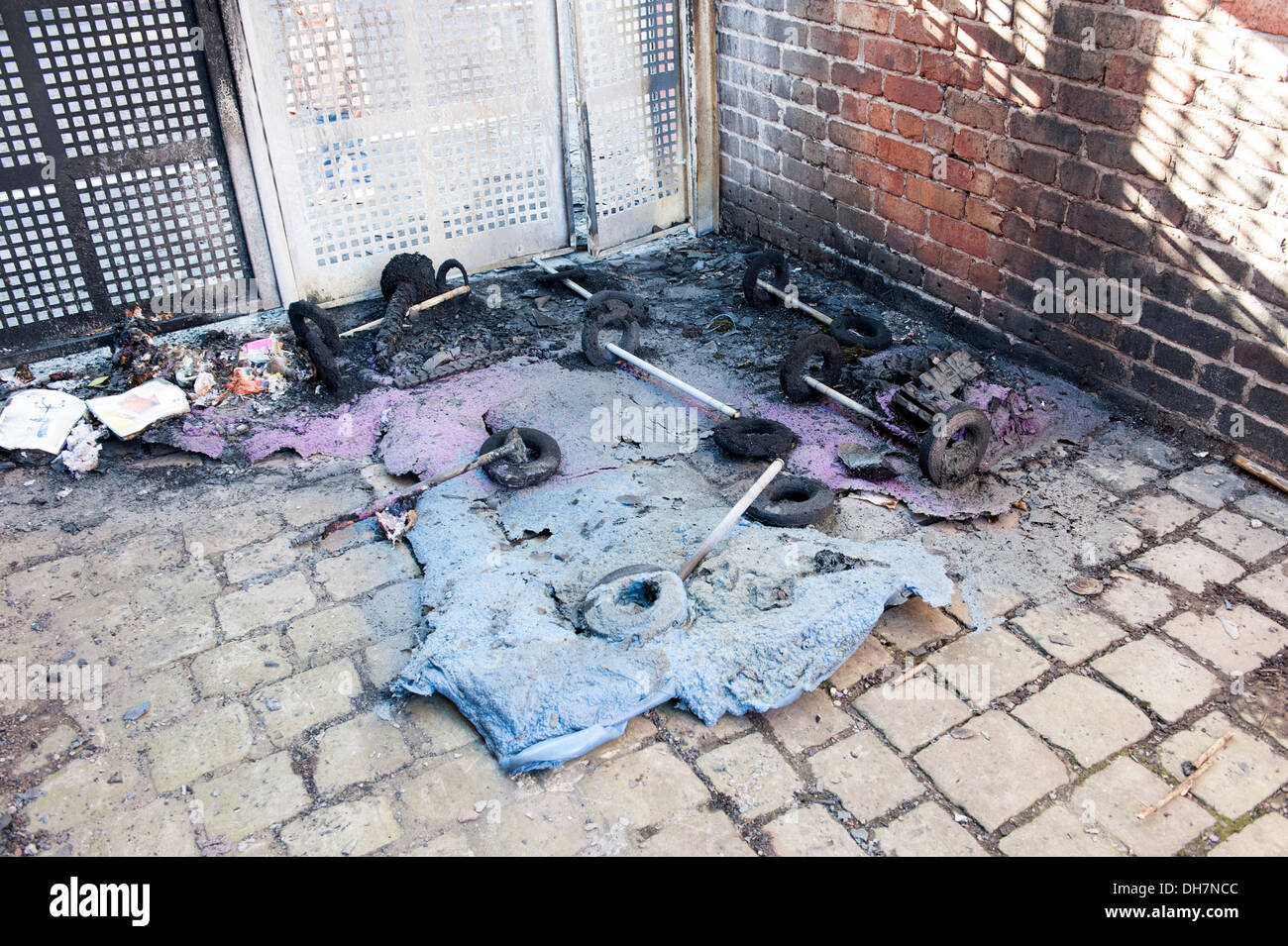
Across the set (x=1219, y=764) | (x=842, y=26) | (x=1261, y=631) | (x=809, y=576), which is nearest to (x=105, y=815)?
(x=809, y=576)

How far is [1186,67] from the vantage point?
15.3ft

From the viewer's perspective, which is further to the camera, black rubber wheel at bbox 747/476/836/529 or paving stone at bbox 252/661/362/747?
black rubber wheel at bbox 747/476/836/529

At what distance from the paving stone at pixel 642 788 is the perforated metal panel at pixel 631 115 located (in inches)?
190

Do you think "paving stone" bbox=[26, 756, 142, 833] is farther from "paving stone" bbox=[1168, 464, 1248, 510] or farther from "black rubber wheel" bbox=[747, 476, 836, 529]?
"paving stone" bbox=[1168, 464, 1248, 510]

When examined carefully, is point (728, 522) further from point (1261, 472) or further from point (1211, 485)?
point (1261, 472)

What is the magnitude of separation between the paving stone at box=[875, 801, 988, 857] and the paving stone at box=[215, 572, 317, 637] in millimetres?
2592

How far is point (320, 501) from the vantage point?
16.8 ft

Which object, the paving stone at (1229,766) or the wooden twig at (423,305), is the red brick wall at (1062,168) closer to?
the paving stone at (1229,766)

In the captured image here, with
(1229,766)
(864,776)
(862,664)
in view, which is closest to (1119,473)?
(1229,766)

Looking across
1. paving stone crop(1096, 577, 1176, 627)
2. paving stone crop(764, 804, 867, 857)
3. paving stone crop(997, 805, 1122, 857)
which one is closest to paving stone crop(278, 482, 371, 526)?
paving stone crop(764, 804, 867, 857)

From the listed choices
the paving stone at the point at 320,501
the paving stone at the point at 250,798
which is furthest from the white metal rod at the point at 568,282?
the paving stone at the point at 250,798

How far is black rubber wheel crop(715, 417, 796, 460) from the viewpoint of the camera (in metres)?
5.17

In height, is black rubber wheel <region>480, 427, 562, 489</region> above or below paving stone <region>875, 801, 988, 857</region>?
above
